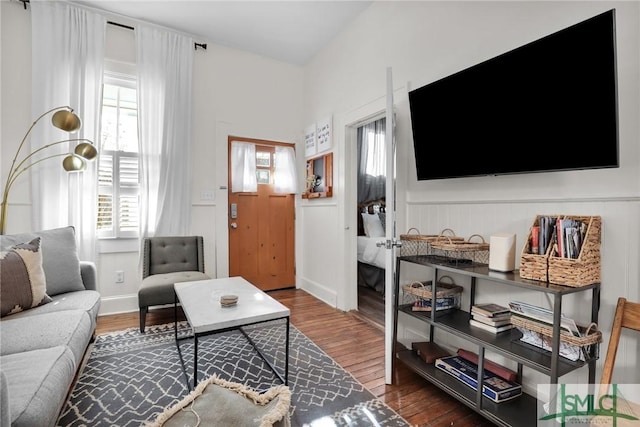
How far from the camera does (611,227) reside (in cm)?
143

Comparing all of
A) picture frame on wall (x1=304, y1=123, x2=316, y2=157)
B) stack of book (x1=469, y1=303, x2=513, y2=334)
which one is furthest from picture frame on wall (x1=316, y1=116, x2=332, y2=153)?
stack of book (x1=469, y1=303, x2=513, y2=334)

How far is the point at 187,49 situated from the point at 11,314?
3.14 meters

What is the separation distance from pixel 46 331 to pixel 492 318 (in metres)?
2.41

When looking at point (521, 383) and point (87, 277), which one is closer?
point (521, 383)

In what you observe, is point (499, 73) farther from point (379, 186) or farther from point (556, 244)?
point (379, 186)

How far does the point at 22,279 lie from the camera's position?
6.29 feet

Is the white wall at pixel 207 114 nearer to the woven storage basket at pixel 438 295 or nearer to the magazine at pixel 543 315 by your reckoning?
the woven storage basket at pixel 438 295

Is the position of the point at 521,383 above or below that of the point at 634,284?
below

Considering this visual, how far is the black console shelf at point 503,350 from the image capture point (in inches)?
52.2

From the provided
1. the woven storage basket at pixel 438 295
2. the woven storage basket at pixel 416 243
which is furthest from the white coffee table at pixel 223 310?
the woven storage basket at pixel 416 243

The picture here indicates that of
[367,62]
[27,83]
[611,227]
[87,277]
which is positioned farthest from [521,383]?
[27,83]

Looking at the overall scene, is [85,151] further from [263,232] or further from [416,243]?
[416,243]

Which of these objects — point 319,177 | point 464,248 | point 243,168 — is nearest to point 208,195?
point 243,168

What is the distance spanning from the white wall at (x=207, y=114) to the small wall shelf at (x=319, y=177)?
63 cm
